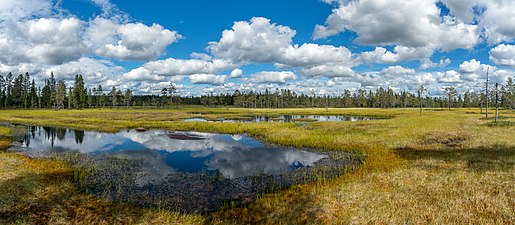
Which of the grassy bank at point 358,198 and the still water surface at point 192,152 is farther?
the still water surface at point 192,152

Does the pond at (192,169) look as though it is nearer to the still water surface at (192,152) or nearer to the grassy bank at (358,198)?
the still water surface at (192,152)

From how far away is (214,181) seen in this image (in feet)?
66.8

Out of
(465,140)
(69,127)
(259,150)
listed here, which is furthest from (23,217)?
(69,127)

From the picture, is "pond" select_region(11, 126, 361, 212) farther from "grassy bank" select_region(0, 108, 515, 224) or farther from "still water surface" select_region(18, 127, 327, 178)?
"grassy bank" select_region(0, 108, 515, 224)

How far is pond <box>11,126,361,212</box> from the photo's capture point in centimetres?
1717

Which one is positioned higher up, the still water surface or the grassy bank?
the grassy bank

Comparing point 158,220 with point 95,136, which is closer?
point 158,220

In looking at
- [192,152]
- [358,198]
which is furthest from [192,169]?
[358,198]

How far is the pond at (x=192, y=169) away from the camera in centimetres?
1717

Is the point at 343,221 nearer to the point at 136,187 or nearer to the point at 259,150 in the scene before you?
the point at 136,187

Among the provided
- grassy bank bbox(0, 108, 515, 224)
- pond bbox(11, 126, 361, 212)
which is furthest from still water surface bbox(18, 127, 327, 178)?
grassy bank bbox(0, 108, 515, 224)

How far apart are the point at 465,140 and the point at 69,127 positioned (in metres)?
66.6

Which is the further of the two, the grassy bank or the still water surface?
the still water surface

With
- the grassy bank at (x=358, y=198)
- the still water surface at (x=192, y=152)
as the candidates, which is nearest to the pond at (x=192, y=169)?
the still water surface at (x=192, y=152)
